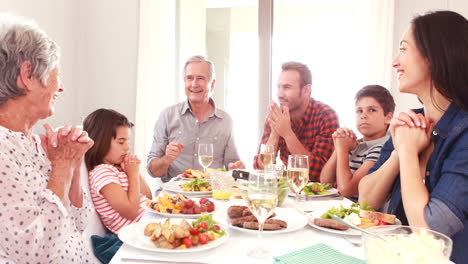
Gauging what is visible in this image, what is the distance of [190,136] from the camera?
3098mm

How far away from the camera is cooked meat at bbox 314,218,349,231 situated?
125 centimetres

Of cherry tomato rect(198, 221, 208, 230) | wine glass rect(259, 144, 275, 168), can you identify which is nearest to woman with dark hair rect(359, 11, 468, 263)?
wine glass rect(259, 144, 275, 168)

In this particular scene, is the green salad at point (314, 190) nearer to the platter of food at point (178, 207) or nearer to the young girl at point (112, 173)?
the platter of food at point (178, 207)

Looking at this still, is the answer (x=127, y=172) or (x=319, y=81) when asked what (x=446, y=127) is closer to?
(x=127, y=172)

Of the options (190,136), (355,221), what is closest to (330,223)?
(355,221)

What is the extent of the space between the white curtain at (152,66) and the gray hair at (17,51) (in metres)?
2.51

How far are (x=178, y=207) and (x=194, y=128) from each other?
1.68 m

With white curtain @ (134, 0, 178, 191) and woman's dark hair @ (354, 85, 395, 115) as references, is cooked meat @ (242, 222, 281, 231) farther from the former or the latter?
white curtain @ (134, 0, 178, 191)

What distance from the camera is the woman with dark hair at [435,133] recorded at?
123cm

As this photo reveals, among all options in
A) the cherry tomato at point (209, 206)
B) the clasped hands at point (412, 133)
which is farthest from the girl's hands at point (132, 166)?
the clasped hands at point (412, 133)

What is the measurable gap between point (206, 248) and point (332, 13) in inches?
141

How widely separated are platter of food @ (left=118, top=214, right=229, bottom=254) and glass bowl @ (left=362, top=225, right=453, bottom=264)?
41 cm

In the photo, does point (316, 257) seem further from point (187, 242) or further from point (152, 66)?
point (152, 66)

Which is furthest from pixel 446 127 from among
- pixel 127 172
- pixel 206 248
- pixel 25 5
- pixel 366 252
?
pixel 25 5
